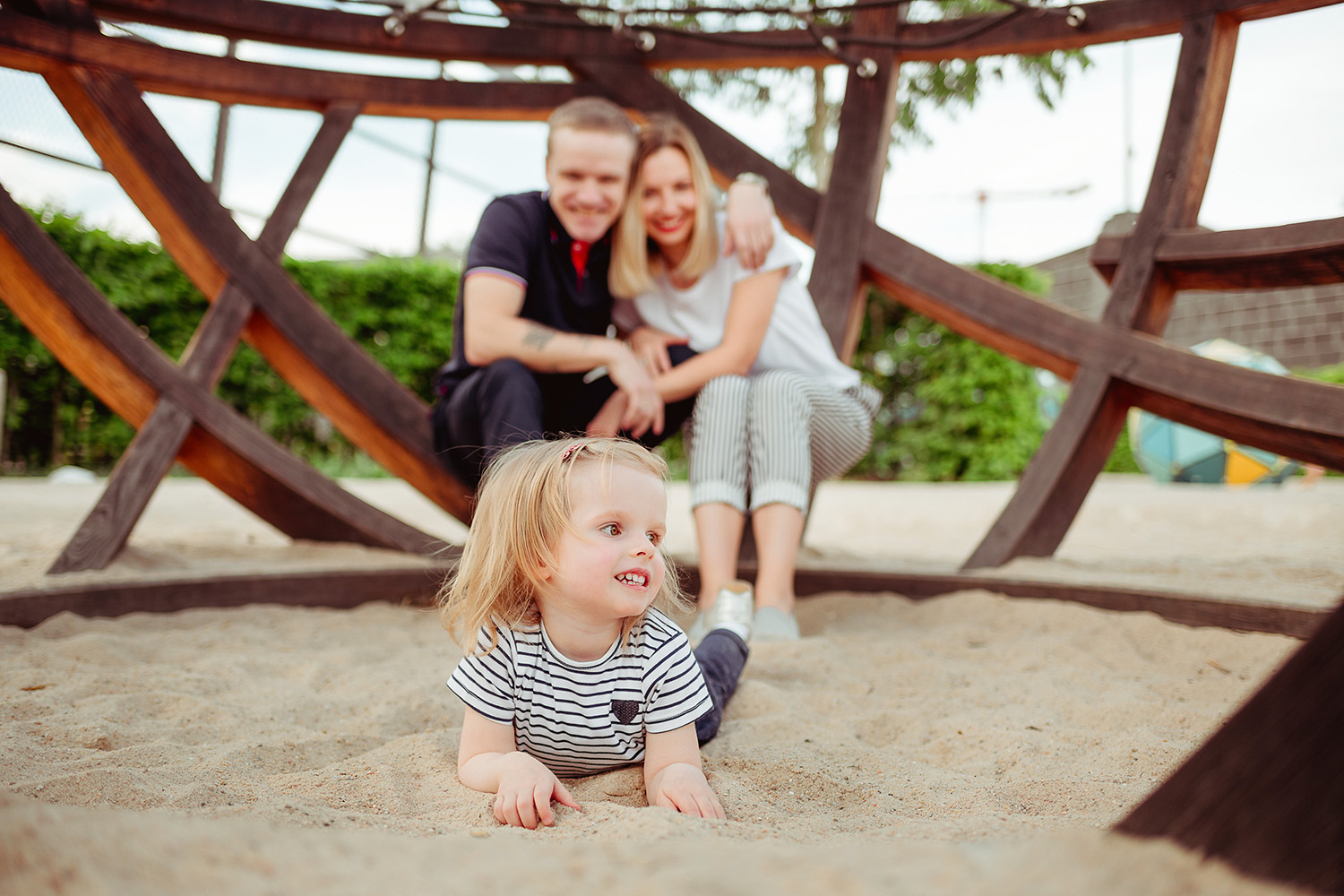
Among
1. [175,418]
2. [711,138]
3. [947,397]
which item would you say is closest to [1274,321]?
[947,397]

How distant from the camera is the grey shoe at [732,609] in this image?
68.5 inches

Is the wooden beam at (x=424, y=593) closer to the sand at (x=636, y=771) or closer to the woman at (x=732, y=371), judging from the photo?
the sand at (x=636, y=771)

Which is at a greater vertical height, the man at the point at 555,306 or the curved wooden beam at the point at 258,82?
the curved wooden beam at the point at 258,82

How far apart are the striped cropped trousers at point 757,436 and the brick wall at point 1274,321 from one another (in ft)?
2.75

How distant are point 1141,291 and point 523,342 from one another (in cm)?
150

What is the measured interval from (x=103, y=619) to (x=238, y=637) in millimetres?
314

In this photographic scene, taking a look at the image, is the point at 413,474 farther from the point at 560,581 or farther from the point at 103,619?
the point at 560,581

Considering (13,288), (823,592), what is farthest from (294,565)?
(823,592)

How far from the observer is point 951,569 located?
2301 millimetres

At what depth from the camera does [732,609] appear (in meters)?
1.75

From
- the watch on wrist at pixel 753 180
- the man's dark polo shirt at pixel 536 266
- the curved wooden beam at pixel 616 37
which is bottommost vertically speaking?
the man's dark polo shirt at pixel 536 266

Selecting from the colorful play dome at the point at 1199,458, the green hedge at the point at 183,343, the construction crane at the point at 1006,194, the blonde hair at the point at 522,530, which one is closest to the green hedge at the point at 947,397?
the colorful play dome at the point at 1199,458

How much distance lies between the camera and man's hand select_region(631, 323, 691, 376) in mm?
2154

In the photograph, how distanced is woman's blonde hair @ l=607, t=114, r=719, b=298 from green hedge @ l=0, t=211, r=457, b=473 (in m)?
4.91
